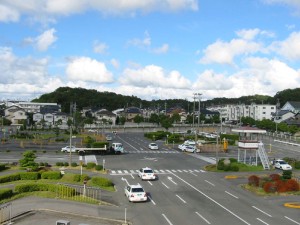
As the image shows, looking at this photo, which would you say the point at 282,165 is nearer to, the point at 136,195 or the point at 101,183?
the point at 101,183

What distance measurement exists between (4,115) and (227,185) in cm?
13601

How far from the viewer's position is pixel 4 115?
158250 mm

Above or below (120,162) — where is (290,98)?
above

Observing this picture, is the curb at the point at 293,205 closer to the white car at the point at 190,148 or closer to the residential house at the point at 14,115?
the white car at the point at 190,148

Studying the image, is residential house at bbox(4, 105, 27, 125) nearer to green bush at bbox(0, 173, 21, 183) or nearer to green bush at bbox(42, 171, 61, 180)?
green bush at bbox(0, 173, 21, 183)

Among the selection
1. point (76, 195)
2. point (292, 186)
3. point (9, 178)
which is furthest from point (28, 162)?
point (292, 186)

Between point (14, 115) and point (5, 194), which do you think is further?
point (14, 115)

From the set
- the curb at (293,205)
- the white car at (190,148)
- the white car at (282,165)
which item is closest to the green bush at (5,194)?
the curb at (293,205)

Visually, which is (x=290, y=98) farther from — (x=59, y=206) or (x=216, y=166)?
(x=59, y=206)

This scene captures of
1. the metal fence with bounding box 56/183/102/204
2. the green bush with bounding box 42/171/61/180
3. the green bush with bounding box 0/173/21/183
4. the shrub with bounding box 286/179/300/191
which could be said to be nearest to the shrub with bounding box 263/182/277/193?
the shrub with bounding box 286/179/300/191

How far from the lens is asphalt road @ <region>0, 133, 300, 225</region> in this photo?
27116mm

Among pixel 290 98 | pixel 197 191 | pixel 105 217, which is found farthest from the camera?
pixel 290 98

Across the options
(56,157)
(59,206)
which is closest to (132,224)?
(59,206)

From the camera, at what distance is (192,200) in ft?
107
